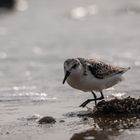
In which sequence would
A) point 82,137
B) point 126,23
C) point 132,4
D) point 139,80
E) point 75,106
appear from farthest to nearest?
point 132,4
point 126,23
point 139,80
point 75,106
point 82,137

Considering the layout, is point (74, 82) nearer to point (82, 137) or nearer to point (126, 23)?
point (82, 137)

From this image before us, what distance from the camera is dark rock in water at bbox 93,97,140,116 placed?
21.3 ft

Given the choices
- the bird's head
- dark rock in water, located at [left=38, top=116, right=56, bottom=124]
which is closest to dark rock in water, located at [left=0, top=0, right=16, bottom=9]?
the bird's head

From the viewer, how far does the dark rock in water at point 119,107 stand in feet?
→ 21.3

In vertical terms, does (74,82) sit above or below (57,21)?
below

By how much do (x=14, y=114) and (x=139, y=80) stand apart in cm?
266

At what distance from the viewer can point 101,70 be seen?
7137mm

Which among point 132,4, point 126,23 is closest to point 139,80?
point 126,23

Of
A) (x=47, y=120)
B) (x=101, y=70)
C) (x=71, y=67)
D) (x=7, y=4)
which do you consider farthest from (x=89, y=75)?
(x=7, y=4)

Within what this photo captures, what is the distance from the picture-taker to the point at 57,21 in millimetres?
16422

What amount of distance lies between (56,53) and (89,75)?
15.6 ft

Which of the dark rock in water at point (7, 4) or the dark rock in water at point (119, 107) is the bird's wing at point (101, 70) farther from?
the dark rock in water at point (7, 4)

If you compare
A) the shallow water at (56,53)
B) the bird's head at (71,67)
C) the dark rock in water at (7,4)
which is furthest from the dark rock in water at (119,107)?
the dark rock in water at (7,4)

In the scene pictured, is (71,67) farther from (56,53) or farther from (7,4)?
(7,4)
